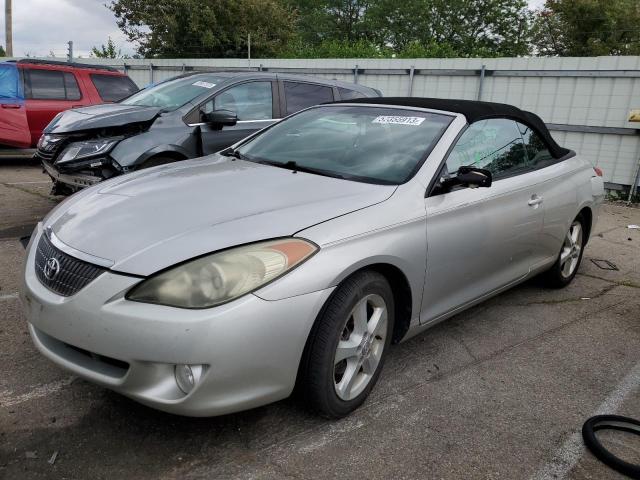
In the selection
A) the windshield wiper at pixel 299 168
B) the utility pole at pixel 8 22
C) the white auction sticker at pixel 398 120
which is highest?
the utility pole at pixel 8 22

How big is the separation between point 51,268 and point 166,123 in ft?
11.8

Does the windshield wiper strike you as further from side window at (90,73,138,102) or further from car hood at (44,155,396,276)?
side window at (90,73,138,102)

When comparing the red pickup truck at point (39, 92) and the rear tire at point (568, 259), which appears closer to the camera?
the rear tire at point (568, 259)

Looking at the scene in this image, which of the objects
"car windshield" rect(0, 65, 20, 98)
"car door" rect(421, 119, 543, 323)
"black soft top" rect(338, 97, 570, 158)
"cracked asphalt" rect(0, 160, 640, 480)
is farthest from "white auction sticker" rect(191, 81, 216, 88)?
"car windshield" rect(0, 65, 20, 98)

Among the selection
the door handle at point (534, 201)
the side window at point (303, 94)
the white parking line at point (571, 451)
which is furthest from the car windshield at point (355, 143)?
the side window at point (303, 94)

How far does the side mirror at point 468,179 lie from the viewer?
304 cm

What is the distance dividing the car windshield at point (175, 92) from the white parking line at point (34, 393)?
12.4ft

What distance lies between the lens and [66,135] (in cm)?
581

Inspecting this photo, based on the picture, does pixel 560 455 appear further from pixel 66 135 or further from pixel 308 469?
pixel 66 135

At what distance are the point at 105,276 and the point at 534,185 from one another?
2970mm

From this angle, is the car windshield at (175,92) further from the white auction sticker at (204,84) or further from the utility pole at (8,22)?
the utility pole at (8,22)

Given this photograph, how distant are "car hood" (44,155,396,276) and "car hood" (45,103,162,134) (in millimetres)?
2673

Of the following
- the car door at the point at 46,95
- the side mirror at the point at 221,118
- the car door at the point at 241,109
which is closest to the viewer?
the side mirror at the point at 221,118

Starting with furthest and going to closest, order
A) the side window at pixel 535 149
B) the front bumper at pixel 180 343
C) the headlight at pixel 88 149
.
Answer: the headlight at pixel 88 149, the side window at pixel 535 149, the front bumper at pixel 180 343
